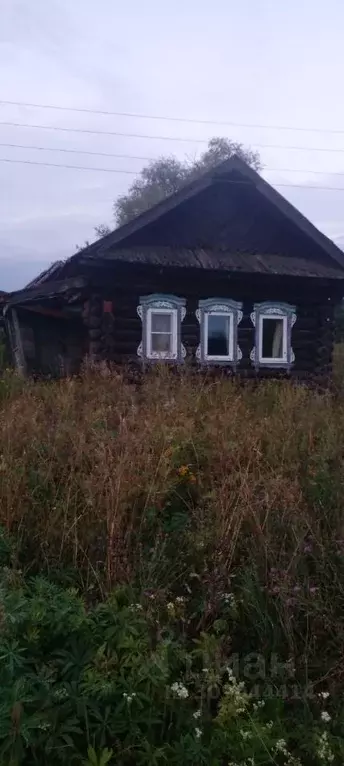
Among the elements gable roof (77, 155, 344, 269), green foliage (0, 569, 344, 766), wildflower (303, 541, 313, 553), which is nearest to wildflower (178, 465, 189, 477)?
wildflower (303, 541, 313, 553)

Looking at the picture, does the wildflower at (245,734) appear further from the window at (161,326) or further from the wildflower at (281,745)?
the window at (161,326)

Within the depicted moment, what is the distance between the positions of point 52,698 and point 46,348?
12785 millimetres

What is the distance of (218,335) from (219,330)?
10 cm

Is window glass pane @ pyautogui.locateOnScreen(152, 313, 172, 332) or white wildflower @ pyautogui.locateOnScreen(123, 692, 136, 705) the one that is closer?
white wildflower @ pyautogui.locateOnScreen(123, 692, 136, 705)

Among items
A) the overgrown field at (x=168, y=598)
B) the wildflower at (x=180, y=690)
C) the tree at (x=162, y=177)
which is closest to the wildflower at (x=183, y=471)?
the overgrown field at (x=168, y=598)

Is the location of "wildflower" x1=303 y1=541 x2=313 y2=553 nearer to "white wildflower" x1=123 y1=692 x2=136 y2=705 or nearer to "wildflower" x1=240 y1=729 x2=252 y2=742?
"wildflower" x1=240 y1=729 x2=252 y2=742

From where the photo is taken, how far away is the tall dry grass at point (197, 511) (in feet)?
9.18

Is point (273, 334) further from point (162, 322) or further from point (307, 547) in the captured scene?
point (307, 547)

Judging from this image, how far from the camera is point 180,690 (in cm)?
234

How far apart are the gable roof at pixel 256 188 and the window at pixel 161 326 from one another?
53.4 inches

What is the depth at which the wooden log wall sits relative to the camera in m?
11.5

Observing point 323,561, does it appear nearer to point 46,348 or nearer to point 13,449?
point 13,449

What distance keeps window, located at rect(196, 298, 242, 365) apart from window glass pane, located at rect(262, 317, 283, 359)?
0.79 metres

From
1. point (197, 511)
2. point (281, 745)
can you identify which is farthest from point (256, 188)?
point (281, 745)
